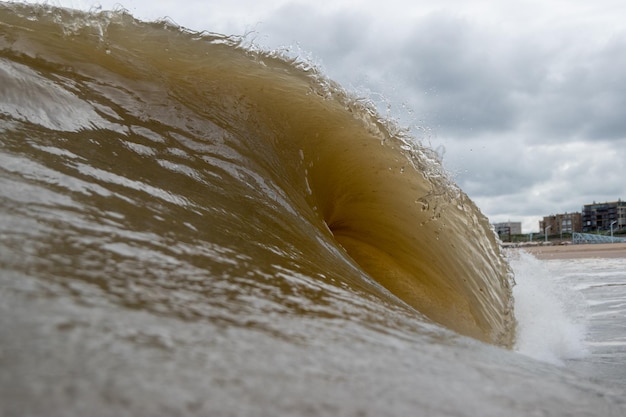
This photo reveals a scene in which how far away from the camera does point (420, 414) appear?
888 mm

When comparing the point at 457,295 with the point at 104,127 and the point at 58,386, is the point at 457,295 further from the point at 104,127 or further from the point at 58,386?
the point at 58,386

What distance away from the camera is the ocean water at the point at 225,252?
0.86 metres

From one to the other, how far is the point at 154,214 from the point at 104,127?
0.74 m

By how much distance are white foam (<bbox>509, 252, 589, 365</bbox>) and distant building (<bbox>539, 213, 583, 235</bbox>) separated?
414 feet

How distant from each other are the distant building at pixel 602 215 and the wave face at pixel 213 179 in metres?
134

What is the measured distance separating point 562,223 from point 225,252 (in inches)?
5418

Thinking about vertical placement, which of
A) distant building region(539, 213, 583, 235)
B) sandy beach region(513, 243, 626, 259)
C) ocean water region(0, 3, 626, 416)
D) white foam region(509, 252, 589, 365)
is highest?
distant building region(539, 213, 583, 235)

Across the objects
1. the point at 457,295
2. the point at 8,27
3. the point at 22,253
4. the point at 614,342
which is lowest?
the point at 614,342

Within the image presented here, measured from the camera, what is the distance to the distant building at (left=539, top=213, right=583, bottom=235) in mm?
128125

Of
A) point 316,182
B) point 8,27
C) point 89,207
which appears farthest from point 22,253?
point 316,182

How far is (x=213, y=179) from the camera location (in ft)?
7.50

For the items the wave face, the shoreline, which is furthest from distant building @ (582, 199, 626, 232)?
the wave face

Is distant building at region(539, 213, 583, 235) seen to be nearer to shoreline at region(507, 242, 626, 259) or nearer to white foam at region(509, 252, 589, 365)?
shoreline at region(507, 242, 626, 259)

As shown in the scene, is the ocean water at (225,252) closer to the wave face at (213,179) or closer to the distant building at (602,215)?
the wave face at (213,179)
